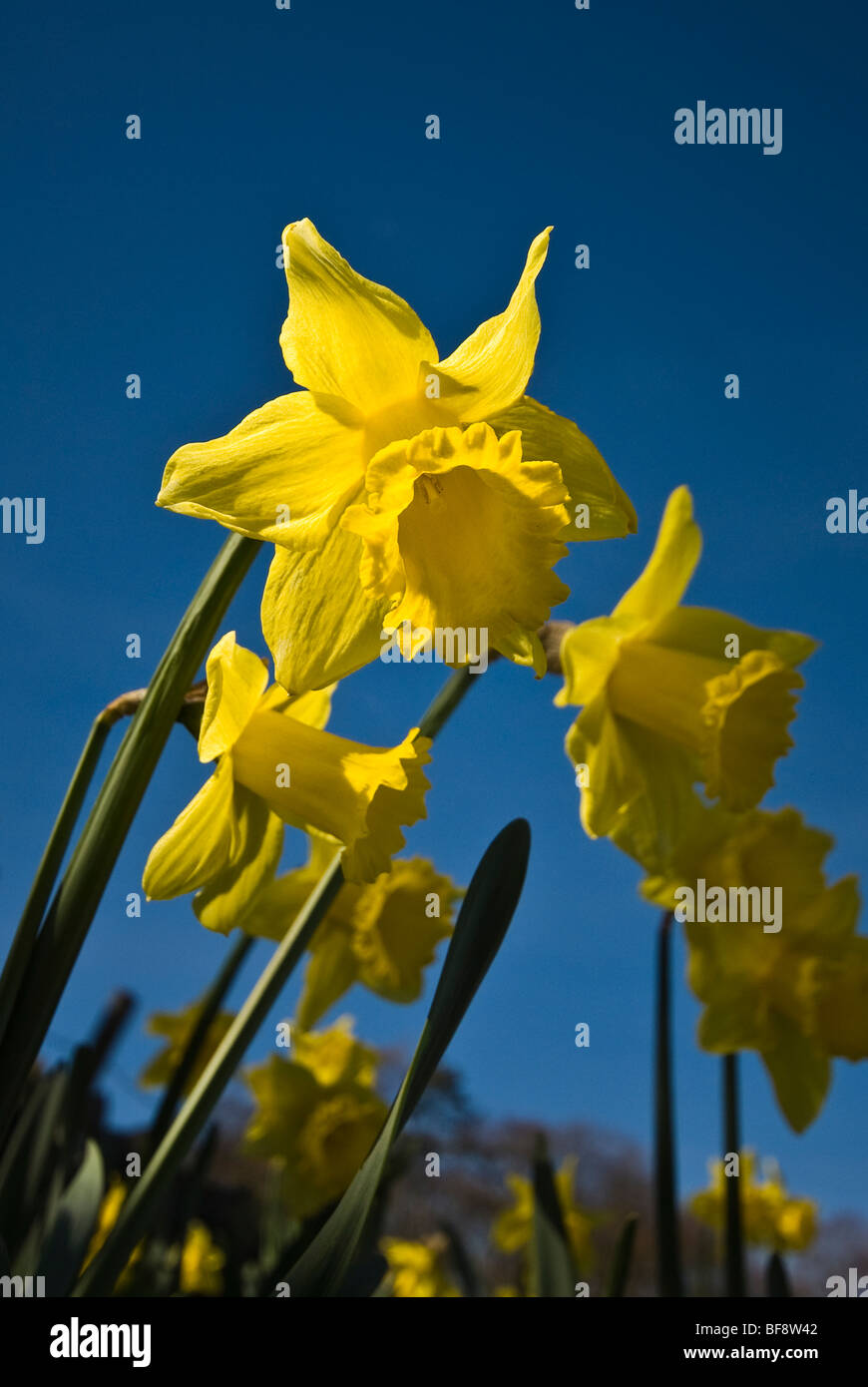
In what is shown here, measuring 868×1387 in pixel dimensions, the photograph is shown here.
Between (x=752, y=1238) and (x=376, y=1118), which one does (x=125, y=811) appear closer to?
(x=376, y=1118)

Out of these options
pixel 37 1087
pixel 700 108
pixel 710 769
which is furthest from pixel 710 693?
pixel 37 1087

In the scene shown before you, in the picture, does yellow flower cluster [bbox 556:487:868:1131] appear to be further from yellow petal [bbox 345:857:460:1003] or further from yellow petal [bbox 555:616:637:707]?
yellow petal [bbox 345:857:460:1003]

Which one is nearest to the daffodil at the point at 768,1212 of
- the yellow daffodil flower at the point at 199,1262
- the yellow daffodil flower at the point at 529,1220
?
the yellow daffodil flower at the point at 529,1220

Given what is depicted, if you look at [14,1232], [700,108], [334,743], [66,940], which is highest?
[700,108]

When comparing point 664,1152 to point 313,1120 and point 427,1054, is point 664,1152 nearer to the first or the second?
point 313,1120

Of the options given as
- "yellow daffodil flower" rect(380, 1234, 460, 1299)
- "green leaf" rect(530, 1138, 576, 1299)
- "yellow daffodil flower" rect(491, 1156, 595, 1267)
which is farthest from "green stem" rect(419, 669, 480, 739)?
"yellow daffodil flower" rect(380, 1234, 460, 1299)

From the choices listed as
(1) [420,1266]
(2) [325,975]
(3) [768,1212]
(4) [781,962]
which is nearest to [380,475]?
(2) [325,975]
